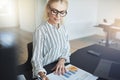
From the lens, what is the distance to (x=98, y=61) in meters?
1.28

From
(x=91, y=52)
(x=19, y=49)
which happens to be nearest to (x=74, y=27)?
(x=19, y=49)

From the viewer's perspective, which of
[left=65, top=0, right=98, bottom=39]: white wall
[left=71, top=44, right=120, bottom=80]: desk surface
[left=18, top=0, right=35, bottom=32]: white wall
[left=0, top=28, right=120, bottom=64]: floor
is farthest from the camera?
[left=18, top=0, right=35, bottom=32]: white wall

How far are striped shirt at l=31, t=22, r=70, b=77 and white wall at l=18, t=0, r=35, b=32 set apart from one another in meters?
3.52

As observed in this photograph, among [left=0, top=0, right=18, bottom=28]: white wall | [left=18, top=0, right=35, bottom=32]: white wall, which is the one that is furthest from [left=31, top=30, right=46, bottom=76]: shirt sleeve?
[left=0, top=0, right=18, bottom=28]: white wall

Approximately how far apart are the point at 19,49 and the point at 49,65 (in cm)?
250

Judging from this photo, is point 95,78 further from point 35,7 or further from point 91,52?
point 35,7

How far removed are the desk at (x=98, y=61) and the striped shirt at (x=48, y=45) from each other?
0.07 metres

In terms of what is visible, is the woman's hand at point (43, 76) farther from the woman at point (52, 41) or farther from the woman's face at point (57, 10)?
the woman's face at point (57, 10)

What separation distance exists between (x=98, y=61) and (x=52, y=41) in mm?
399

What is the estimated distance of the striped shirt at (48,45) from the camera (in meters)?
1.12

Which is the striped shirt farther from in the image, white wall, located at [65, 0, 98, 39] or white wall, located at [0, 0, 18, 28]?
white wall, located at [0, 0, 18, 28]

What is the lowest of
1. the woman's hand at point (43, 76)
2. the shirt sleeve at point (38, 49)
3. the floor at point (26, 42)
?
the floor at point (26, 42)

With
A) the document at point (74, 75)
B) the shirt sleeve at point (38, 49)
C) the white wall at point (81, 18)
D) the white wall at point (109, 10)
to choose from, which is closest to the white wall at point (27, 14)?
the white wall at point (81, 18)

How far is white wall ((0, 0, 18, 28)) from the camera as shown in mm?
5656
